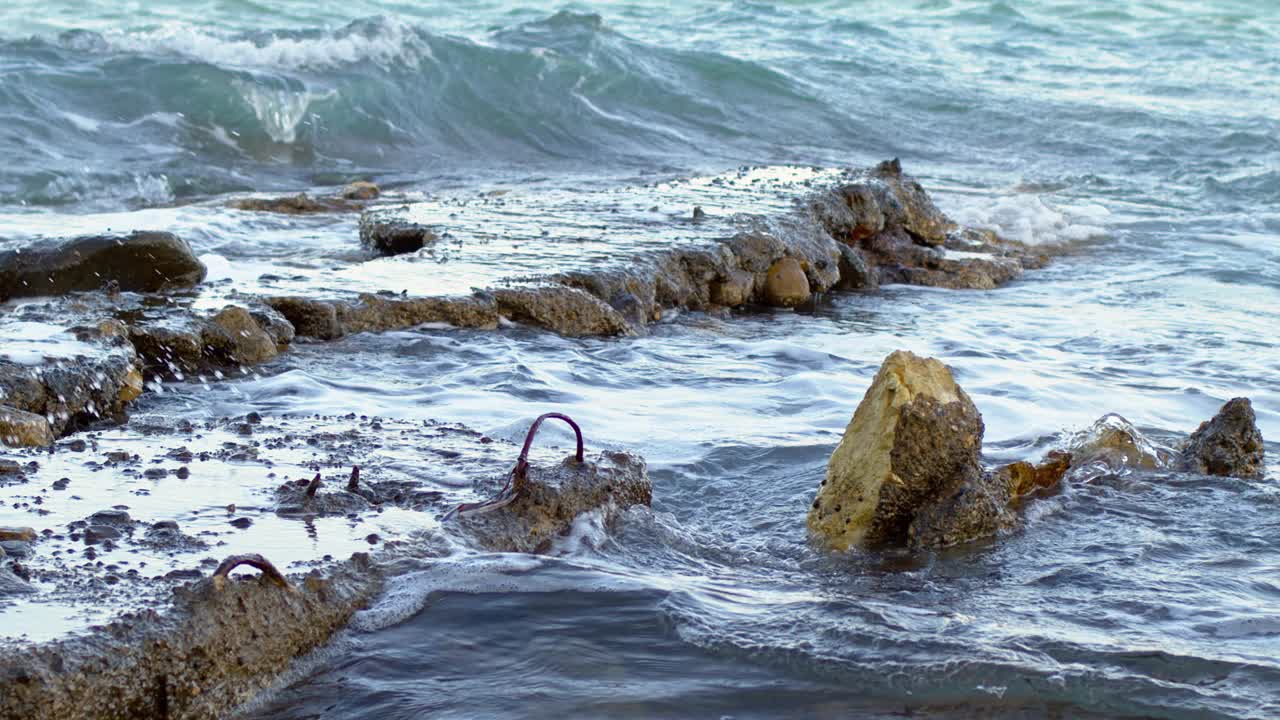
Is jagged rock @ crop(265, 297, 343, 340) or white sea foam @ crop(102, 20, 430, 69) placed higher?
white sea foam @ crop(102, 20, 430, 69)

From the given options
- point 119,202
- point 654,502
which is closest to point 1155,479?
point 654,502

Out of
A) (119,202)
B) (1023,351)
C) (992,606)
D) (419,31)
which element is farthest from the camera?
(419,31)

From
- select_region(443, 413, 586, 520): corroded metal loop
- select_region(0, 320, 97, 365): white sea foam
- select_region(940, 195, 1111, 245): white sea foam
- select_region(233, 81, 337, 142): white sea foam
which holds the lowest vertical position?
select_region(443, 413, 586, 520): corroded metal loop

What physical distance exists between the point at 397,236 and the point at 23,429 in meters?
3.56

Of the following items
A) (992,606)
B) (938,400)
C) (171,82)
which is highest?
(171,82)

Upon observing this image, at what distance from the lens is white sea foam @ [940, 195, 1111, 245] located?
392 inches

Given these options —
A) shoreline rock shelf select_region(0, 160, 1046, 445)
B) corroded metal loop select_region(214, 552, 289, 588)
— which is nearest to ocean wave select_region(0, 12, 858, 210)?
shoreline rock shelf select_region(0, 160, 1046, 445)

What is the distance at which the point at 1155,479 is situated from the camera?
441 centimetres

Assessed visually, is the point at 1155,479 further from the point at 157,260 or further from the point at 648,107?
the point at 648,107

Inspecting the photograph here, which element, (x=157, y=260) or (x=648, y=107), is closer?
(x=157, y=260)

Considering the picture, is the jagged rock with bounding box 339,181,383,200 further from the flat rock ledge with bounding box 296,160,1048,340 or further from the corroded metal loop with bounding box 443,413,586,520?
the corroded metal loop with bounding box 443,413,586,520

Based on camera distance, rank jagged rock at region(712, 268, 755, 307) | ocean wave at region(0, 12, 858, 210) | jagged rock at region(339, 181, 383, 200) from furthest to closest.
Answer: ocean wave at region(0, 12, 858, 210) < jagged rock at region(339, 181, 383, 200) < jagged rock at region(712, 268, 755, 307)

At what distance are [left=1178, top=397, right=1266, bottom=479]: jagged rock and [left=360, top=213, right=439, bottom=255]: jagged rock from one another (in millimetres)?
4210

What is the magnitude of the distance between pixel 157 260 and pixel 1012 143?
10.8 m
